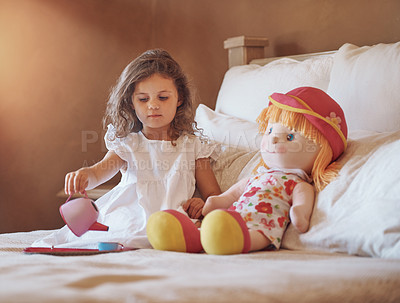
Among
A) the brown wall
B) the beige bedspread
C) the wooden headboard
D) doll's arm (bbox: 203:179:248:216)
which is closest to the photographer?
the beige bedspread

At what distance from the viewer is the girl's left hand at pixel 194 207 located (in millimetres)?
1521

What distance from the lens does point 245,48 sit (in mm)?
2262

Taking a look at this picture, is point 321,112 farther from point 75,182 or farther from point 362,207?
point 75,182

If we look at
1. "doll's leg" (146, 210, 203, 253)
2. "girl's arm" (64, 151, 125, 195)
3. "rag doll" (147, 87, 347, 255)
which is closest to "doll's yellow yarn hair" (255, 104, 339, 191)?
"rag doll" (147, 87, 347, 255)

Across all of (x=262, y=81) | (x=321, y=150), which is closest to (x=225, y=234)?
(x=321, y=150)

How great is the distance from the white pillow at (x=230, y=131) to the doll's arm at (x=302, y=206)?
17.6 inches

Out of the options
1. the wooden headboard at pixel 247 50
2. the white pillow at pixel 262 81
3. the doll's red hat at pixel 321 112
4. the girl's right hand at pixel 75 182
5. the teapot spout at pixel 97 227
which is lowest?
the teapot spout at pixel 97 227

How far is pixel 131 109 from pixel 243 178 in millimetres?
459

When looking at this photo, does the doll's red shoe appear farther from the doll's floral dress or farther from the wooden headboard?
the wooden headboard

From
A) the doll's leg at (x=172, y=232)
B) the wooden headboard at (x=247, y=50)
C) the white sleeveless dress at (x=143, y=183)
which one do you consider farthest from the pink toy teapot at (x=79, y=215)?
the wooden headboard at (x=247, y=50)

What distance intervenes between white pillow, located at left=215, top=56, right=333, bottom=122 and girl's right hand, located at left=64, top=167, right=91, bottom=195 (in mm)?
695

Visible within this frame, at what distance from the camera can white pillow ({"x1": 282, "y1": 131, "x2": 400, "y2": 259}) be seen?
3.50 feet

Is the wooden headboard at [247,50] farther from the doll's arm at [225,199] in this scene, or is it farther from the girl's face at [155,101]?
the doll's arm at [225,199]

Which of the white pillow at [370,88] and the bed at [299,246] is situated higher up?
the white pillow at [370,88]
